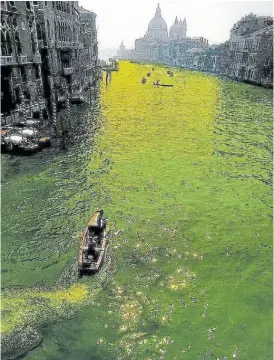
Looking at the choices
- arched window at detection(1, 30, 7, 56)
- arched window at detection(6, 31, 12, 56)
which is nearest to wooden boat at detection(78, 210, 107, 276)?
arched window at detection(1, 30, 7, 56)

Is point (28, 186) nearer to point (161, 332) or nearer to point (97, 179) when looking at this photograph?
point (97, 179)

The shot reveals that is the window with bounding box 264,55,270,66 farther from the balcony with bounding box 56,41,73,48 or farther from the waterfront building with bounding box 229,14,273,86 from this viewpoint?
the balcony with bounding box 56,41,73,48

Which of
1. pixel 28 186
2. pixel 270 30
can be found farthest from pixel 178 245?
pixel 270 30

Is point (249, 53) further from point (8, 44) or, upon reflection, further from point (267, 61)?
point (8, 44)

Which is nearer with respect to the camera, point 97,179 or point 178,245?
point 178,245

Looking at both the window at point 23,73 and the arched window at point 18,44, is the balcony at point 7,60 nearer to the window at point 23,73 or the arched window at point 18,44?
the arched window at point 18,44
